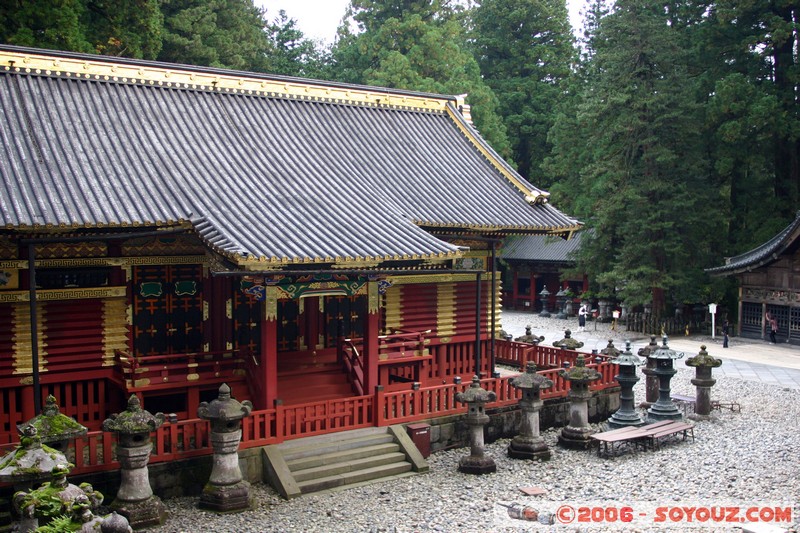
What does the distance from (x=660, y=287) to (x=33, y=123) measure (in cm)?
2932

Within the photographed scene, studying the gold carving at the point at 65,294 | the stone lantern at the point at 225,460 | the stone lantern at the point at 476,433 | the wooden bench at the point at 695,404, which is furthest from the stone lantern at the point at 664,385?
the gold carving at the point at 65,294

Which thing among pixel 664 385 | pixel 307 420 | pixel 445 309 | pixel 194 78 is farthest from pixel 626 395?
pixel 194 78

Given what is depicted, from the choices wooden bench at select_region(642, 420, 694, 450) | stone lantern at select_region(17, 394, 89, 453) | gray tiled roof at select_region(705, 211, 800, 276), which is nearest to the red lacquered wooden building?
stone lantern at select_region(17, 394, 89, 453)

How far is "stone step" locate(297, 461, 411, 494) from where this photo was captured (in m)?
14.8

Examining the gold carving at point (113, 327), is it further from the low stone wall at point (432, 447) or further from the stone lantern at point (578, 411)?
the stone lantern at point (578, 411)

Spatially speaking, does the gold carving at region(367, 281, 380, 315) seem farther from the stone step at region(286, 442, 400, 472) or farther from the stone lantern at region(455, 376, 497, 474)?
the stone step at region(286, 442, 400, 472)

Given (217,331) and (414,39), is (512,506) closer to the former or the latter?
(217,331)

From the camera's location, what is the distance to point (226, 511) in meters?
13.6

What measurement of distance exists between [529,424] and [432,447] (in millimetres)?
2283

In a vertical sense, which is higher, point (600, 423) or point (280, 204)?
point (280, 204)

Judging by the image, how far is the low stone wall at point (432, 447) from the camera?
13602 millimetres

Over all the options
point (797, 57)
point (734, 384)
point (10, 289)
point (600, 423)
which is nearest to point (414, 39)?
point (797, 57)

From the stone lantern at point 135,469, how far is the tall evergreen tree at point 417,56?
40178mm

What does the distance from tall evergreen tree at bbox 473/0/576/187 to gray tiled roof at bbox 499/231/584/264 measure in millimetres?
7881
